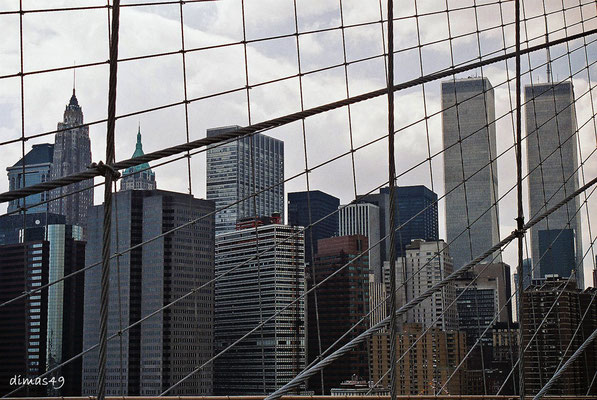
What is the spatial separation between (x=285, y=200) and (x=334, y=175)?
6.40 meters

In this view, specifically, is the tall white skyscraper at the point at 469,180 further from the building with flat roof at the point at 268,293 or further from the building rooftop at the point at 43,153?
the building rooftop at the point at 43,153

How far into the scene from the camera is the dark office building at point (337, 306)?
1274 cm

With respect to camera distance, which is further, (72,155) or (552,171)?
(552,171)

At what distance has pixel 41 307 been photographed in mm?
13414

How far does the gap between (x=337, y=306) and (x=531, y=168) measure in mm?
9861

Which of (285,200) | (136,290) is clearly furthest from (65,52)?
(285,200)

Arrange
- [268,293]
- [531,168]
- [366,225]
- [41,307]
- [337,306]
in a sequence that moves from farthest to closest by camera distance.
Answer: [366,225] → [531,168] → [337,306] → [41,307] → [268,293]

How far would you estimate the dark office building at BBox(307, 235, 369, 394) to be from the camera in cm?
1274

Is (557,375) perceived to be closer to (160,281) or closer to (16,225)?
(16,225)

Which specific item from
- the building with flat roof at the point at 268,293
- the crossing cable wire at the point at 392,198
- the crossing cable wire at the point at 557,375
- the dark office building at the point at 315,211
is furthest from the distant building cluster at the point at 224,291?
the crossing cable wire at the point at 392,198

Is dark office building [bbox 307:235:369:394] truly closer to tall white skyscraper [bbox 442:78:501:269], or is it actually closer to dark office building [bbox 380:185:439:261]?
tall white skyscraper [bbox 442:78:501:269]

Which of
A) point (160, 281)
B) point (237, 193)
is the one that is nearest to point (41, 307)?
point (160, 281)

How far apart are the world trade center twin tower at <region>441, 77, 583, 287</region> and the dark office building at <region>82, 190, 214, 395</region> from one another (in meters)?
4.36

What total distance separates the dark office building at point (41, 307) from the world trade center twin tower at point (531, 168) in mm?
5089
